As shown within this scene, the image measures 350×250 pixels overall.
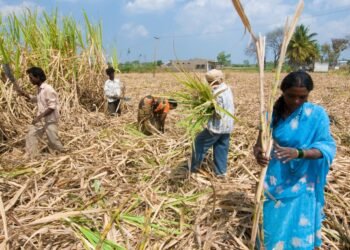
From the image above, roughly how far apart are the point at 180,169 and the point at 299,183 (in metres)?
1.75

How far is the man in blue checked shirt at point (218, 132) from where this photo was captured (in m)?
3.21

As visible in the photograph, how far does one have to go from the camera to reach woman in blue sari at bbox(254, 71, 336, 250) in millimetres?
1853

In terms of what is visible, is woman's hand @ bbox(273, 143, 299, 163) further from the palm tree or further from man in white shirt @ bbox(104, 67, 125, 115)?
the palm tree

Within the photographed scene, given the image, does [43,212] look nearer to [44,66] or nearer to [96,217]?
[96,217]

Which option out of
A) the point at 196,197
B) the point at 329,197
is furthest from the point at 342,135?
the point at 196,197

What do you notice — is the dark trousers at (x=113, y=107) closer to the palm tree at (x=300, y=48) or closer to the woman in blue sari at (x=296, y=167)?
the woman in blue sari at (x=296, y=167)

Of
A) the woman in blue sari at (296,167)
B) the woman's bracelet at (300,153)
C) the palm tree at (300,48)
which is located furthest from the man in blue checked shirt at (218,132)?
the palm tree at (300,48)

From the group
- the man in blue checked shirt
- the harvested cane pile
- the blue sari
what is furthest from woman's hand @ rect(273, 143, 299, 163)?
the man in blue checked shirt

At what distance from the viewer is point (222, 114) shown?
324cm

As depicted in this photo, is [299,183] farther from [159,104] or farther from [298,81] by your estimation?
[159,104]

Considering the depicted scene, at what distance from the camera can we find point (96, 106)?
693cm

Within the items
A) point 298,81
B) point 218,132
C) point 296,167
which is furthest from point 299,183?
point 218,132

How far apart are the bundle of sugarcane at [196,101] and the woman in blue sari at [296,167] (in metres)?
1.00

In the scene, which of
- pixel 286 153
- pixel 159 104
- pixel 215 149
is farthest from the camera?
pixel 159 104
